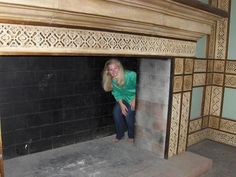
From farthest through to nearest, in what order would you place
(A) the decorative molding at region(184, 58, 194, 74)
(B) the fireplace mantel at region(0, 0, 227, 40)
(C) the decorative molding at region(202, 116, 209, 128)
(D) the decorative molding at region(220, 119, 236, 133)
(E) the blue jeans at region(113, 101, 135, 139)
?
1. (C) the decorative molding at region(202, 116, 209, 128)
2. (D) the decorative molding at region(220, 119, 236, 133)
3. (E) the blue jeans at region(113, 101, 135, 139)
4. (A) the decorative molding at region(184, 58, 194, 74)
5. (B) the fireplace mantel at region(0, 0, 227, 40)

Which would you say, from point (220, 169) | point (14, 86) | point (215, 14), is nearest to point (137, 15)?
point (215, 14)

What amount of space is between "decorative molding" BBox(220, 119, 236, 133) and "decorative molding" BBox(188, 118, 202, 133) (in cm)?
34

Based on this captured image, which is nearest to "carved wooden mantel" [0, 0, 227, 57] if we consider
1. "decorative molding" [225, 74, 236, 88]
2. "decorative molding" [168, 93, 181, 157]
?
"decorative molding" [168, 93, 181, 157]

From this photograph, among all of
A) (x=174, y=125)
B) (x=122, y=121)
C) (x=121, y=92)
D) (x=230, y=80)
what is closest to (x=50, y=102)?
(x=121, y=92)

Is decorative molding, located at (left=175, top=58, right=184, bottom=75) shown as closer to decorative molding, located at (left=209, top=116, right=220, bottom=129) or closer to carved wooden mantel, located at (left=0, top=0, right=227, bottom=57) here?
carved wooden mantel, located at (left=0, top=0, right=227, bottom=57)

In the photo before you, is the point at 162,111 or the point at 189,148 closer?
the point at 162,111

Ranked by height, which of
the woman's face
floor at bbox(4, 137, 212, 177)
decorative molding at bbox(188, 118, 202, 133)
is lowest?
floor at bbox(4, 137, 212, 177)

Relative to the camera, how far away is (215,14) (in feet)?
9.45

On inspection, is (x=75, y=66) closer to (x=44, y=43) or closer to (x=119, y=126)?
(x=119, y=126)

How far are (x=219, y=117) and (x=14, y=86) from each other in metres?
3.07

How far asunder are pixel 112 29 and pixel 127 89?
1419 mm

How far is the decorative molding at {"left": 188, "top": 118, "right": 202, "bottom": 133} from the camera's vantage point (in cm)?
386

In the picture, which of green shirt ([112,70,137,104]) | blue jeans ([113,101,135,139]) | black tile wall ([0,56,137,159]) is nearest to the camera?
black tile wall ([0,56,137,159])

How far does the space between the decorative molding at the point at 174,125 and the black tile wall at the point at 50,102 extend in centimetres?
108
